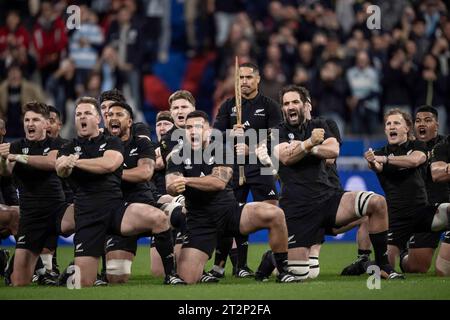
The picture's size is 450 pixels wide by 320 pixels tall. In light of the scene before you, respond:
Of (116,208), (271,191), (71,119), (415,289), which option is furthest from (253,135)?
(71,119)

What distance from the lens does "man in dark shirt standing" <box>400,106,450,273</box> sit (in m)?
12.0

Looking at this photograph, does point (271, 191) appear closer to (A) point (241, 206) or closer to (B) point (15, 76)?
(A) point (241, 206)

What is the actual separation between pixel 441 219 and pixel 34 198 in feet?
14.9

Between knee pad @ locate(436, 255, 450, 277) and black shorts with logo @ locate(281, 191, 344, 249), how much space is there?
1.40 metres

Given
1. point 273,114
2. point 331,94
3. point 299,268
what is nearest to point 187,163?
point 299,268

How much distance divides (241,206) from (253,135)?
204cm

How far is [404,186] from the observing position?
12.1 meters

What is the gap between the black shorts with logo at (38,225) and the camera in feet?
37.0

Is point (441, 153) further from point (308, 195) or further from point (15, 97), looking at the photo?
point (15, 97)

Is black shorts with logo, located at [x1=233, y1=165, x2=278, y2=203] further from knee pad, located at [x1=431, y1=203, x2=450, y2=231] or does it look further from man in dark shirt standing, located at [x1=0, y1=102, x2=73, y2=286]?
man in dark shirt standing, located at [x1=0, y1=102, x2=73, y2=286]

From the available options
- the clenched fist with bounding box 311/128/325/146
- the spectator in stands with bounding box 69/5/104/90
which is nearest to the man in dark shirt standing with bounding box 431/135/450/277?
the clenched fist with bounding box 311/128/325/146

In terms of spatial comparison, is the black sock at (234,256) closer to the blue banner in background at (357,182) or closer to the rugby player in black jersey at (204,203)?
the rugby player in black jersey at (204,203)

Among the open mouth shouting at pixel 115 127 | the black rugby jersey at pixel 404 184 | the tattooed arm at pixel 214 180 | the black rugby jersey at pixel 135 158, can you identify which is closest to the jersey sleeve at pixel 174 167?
the tattooed arm at pixel 214 180

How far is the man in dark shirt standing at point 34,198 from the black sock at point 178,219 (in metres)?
1.12
